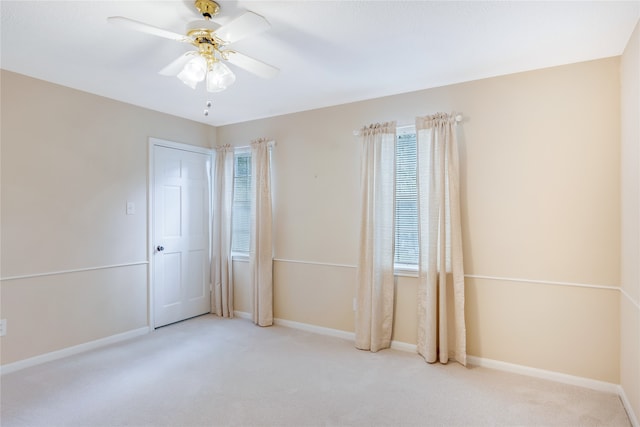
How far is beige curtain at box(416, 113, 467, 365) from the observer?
3.01m

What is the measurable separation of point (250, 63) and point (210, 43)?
0.26 meters

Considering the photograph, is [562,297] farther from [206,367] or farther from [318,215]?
[206,367]

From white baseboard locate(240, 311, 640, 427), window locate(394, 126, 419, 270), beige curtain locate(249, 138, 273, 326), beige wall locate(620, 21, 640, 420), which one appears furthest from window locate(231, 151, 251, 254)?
beige wall locate(620, 21, 640, 420)

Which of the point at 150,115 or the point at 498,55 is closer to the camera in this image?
the point at 498,55

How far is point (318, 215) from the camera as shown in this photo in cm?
389

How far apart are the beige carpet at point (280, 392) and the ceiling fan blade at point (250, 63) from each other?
88.7 inches

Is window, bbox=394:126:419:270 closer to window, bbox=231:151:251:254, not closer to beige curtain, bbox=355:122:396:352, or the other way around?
beige curtain, bbox=355:122:396:352

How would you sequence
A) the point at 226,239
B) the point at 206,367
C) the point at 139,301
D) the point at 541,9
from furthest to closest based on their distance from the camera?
the point at 226,239 < the point at 139,301 < the point at 206,367 < the point at 541,9

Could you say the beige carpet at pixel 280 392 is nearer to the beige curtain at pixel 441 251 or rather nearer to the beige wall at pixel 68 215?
the beige curtain at pixel 441 251

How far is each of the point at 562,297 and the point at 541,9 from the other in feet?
6.72

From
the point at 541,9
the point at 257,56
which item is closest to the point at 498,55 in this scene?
the point at 541,9

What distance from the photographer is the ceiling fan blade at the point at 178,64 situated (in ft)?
7.21

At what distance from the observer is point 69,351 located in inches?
126

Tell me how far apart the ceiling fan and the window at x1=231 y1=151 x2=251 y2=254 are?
6.86 feet
